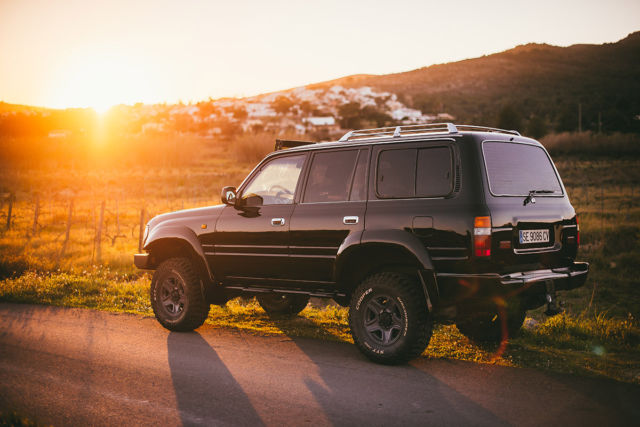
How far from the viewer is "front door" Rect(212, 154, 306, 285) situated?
6.57m

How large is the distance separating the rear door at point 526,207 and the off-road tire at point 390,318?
872mm

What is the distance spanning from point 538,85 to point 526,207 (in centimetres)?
11447

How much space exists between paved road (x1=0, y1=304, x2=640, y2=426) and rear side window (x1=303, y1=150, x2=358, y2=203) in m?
1.61

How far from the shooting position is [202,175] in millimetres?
60625

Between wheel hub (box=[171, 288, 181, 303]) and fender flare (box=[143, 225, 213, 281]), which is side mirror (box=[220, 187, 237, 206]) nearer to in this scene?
fender flare (box=[143, 225, 213, 281])

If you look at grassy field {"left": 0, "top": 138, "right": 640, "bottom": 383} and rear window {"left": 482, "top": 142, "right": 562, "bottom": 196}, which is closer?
rear window {"left": 482, "top": 142, "right": 562, "bottom": 196}

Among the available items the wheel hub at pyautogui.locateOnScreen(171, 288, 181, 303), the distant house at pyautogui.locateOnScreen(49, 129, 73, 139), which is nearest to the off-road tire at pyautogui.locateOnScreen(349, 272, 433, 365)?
the wheel hub at pyautogui.locateOnScreen(171, 288, 181, 303)

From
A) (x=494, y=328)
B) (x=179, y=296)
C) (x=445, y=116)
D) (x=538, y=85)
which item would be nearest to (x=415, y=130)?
(x=494, y=328)

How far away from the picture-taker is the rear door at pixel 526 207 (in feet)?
17.2

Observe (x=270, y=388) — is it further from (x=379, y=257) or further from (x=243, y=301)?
(x=243, y=301)

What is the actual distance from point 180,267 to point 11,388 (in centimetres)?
257

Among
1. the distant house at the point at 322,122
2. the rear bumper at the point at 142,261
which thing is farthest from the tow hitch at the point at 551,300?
the distant house at the point at 322,122

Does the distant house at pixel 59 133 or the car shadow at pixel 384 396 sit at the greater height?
the distant house at pixel 59 133

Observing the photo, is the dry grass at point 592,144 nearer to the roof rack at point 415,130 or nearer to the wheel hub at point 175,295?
the roof rack at point 415,130
